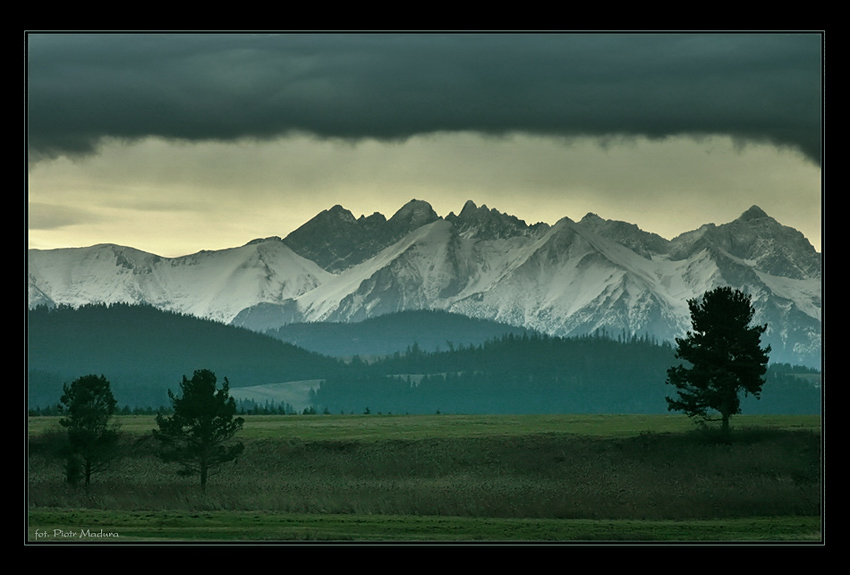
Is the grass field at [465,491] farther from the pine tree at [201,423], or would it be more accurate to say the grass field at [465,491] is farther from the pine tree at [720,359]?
the pine tree at [720,359]

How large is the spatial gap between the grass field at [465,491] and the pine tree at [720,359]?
129 inches

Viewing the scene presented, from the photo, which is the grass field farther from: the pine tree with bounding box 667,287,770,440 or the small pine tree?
the pine tree with bounding box 667,287,770,440

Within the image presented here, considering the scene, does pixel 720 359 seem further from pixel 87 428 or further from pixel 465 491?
pixel 87 428

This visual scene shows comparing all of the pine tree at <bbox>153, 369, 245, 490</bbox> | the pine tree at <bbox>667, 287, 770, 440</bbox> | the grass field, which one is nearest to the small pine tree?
the grass field

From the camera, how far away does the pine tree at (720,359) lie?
8188cm

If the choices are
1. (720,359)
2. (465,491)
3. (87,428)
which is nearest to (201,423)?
(87,428)

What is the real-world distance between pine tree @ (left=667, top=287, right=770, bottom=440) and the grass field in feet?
10.8

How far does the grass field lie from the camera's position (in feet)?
173

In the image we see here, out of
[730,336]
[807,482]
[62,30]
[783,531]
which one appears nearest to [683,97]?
[730,336]

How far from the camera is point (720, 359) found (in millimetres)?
82312

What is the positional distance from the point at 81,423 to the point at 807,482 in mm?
48852

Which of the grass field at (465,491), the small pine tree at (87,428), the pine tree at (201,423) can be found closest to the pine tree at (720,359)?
the grass field at (465,491)

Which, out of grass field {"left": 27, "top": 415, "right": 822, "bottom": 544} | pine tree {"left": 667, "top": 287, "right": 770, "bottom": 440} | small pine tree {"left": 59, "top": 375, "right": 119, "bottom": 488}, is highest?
pine tree {"left": 667, "top": 287, "right": 770, "bottom": 440}

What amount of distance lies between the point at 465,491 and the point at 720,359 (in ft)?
82.1
